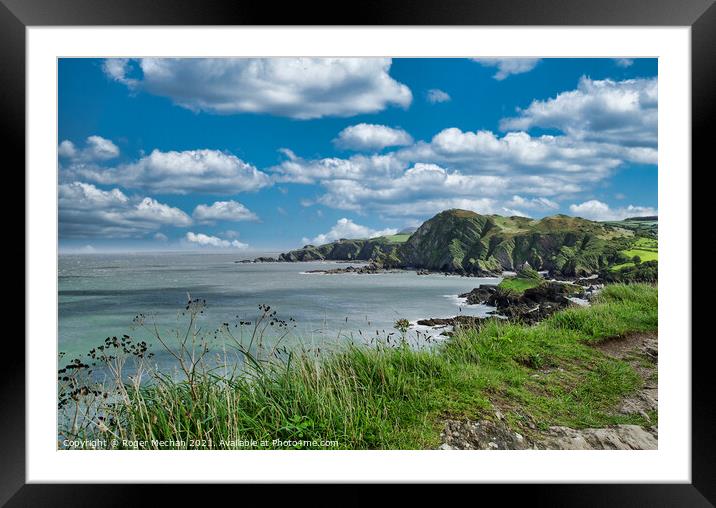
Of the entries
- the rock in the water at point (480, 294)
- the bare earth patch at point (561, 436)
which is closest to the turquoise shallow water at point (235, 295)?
the rock in the water at point (480, 294)

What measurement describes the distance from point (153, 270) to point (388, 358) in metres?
1.90

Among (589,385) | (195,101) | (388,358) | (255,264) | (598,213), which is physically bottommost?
(589,385)

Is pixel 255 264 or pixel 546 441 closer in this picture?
pixel 546 441

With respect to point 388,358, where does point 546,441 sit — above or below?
below

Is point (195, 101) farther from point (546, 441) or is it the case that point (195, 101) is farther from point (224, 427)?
point (546, 441)

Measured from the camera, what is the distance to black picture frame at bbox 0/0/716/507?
80.7 inches

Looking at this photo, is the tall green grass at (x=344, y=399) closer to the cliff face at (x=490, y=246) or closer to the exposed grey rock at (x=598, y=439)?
the exposed grey rock at (x=598, y=439)

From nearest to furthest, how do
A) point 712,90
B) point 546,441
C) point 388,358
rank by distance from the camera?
1. point 712,90
2. point 546,441
3. point 388,358

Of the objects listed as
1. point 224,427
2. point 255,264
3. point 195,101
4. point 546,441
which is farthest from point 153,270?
point 546,441

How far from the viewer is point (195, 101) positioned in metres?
3.18

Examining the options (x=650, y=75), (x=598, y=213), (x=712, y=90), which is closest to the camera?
(x=712, y=90)

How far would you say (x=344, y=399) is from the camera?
7.92ft
